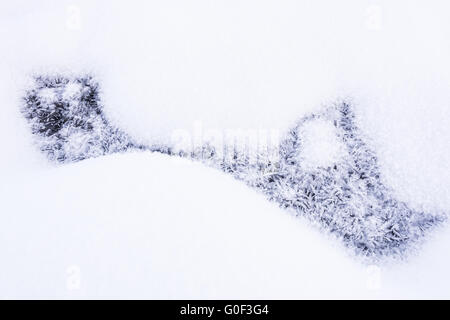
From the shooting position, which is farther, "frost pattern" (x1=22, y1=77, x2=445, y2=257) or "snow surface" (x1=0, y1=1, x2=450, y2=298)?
"frost pattern" (x1=22, y1=77, x2=445, y2=257)

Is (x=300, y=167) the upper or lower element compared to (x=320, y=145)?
lower

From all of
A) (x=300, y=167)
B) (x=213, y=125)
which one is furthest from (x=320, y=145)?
(x=213, y=125)

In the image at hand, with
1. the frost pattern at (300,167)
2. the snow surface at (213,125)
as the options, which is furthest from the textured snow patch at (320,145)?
the snow surface at (213,125)

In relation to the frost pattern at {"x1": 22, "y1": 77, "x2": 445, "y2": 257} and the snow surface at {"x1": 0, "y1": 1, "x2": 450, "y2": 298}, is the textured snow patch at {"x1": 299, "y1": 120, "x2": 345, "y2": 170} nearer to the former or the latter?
the frost pattern at {"x1": 22, "y1": 77, "x2": 445, "y2": 257}

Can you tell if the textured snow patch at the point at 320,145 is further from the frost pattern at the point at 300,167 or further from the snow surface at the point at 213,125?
the snow surface at the point at 213,125

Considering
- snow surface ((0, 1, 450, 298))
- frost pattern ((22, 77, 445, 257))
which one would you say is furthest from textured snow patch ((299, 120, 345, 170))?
snow surface ((0, 1, 450, 298))

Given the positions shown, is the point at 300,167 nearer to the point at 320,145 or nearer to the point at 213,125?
the point at 320,145
